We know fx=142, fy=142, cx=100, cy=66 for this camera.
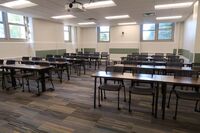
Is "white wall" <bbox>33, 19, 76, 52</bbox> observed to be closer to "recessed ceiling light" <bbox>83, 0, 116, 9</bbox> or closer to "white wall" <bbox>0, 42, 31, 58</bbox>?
"white wall" <bbox>0, 42, 31, 58</bbox>

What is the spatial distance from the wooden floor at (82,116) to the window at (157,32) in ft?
24.2

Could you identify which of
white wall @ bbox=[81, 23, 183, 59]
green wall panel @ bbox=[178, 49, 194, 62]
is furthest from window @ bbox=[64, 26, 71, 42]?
green wall panel @ bbox=[178, 49, 194, 62]

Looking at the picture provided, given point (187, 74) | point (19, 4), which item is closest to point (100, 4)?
point (19, 4)

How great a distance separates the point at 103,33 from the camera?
1178 cm

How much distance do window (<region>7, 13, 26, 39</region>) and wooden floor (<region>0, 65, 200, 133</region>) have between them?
4.31 meters

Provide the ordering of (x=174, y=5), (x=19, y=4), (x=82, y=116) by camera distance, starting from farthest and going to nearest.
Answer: (x=174, y=5) < (x=19, y=4) < (x=82, y=116)

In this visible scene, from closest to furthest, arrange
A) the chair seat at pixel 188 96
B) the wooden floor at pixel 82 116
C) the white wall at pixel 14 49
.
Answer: the wooden floor at pixel 82 116
the chair seat at pixel 188 96
the white wall at pixel 14 49

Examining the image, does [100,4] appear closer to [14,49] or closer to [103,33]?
[14,49]

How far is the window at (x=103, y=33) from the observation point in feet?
38.0

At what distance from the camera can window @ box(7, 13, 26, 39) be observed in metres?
7.01

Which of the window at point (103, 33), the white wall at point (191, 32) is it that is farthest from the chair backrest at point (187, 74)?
the window at point (103, 33)

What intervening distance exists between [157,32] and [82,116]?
29.8 ft

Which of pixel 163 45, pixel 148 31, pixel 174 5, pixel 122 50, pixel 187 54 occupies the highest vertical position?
pixel 174 5

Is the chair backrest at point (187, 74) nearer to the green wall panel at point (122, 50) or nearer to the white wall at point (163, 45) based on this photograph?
the white wall at point (163, 45)
